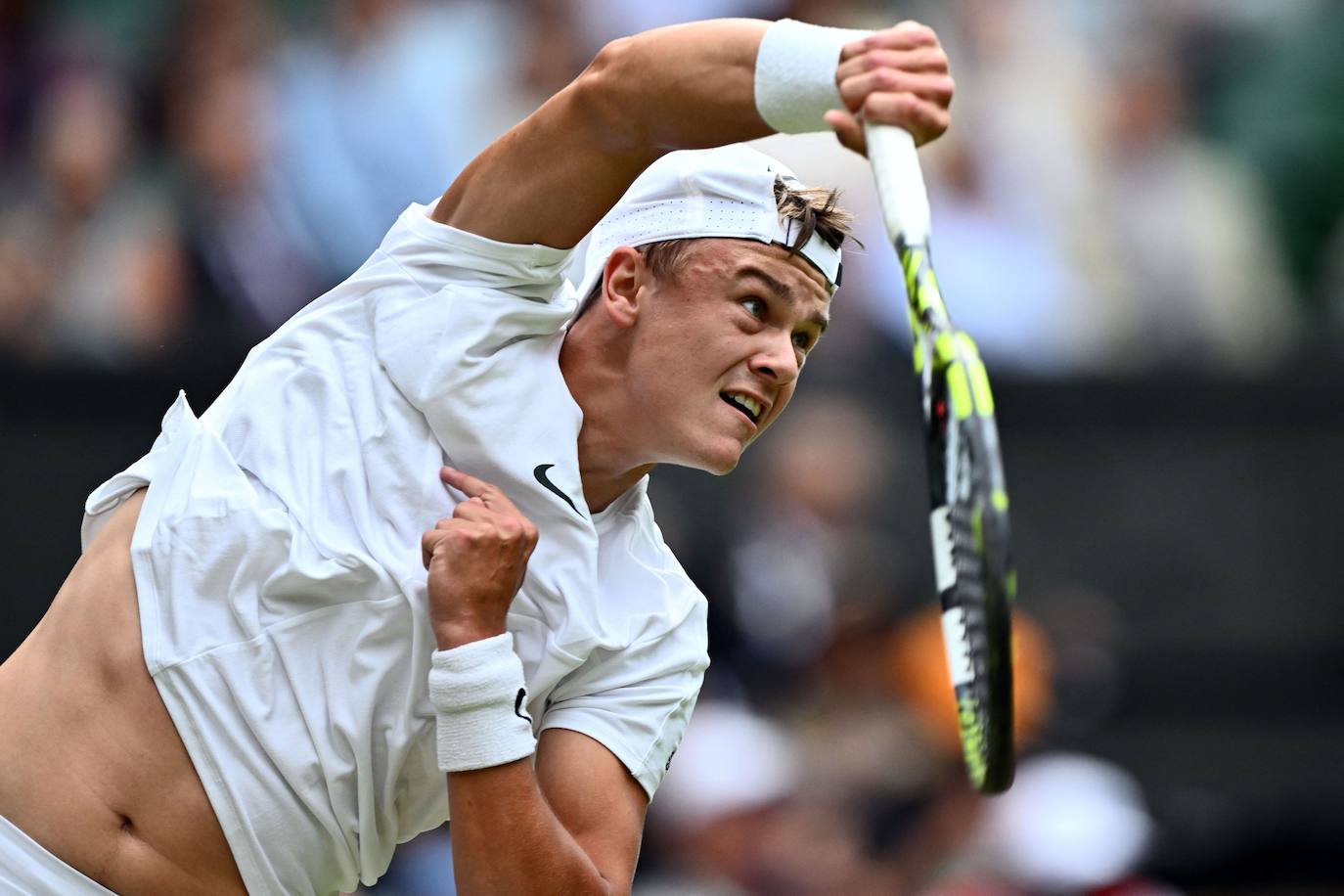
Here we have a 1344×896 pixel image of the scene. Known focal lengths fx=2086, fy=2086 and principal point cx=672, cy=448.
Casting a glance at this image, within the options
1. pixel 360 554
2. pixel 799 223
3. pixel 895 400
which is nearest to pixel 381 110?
pixel 895 400

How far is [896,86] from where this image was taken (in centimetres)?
307

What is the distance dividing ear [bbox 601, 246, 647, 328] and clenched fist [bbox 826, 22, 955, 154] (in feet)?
2.36

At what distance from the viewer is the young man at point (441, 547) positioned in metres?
3.45

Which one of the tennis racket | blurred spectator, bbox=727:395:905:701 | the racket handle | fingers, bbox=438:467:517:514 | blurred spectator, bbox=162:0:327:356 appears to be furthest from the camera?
blurred spectator, bbox=162:0:327:356

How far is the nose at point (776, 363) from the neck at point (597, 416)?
25 centimetres

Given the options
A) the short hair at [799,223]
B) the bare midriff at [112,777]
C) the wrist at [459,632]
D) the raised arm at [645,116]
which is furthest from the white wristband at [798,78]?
the bare midriff at [112,777]

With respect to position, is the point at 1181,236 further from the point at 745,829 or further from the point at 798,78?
the point at 798,78

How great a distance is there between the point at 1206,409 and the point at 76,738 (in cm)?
497

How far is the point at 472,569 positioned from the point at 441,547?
6cm

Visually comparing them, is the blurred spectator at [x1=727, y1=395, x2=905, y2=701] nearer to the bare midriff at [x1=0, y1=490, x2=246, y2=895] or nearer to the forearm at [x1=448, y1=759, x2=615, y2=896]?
the forearm at [x1=448, y1=759, x2=615, y2=896]

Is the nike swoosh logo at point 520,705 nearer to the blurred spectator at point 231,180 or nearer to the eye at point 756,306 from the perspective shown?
the eye at point 756,306

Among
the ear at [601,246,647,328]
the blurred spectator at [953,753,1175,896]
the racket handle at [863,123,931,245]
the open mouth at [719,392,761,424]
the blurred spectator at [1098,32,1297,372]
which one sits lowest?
the blurred spectator at [953,753,1175,896]

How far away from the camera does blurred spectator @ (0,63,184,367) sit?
275 inches

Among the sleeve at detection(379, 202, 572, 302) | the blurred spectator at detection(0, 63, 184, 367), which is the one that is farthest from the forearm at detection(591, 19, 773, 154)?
the blurred spectator at detection(0, 63, 184, 367)
